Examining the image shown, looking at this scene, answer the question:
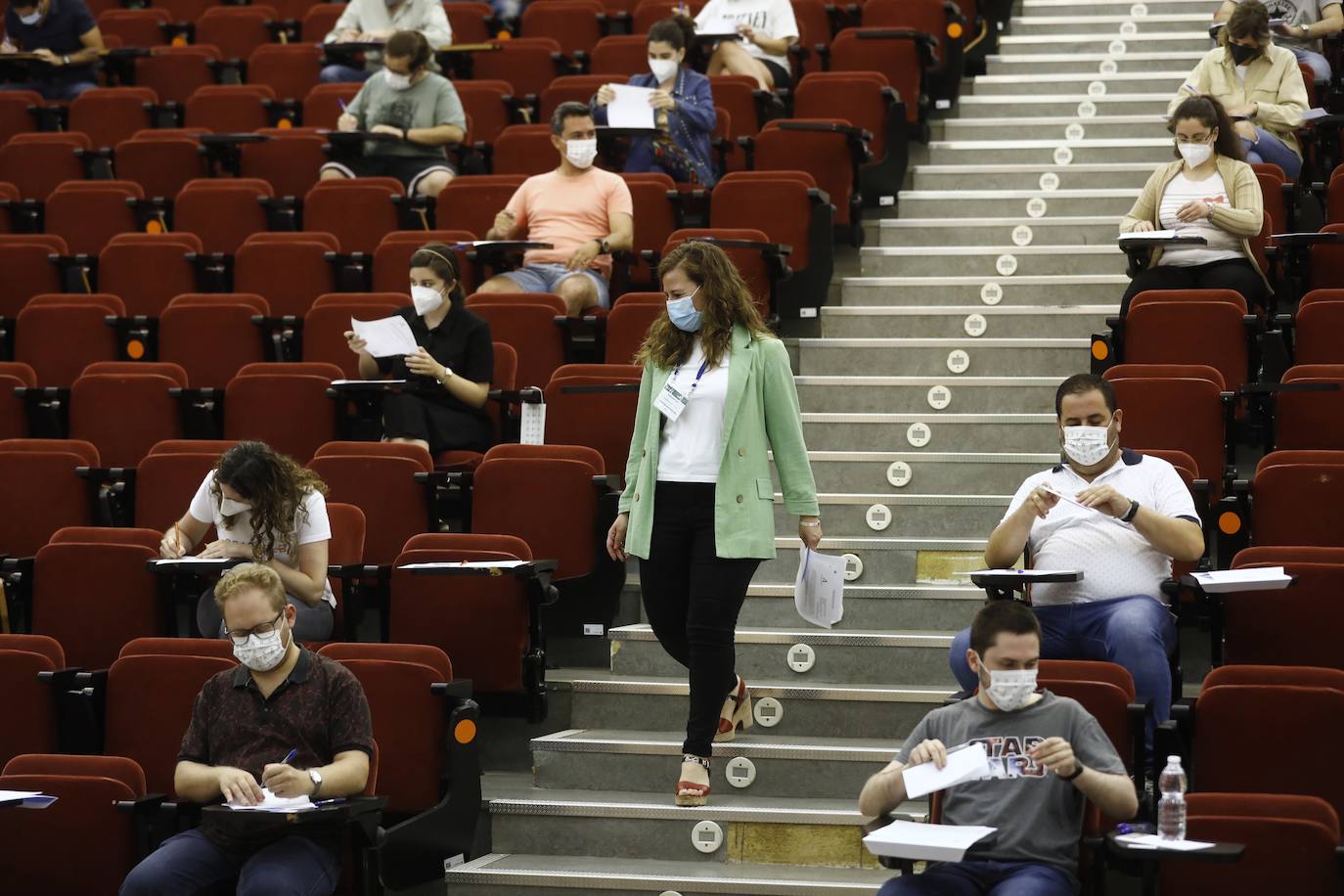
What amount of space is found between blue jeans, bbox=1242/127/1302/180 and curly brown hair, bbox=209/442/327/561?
Answer: 3.31m

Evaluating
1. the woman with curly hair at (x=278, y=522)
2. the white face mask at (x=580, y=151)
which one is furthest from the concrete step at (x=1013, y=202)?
the woman with curly hair at (x=278, y=522)

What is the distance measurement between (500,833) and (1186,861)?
5.23 feet

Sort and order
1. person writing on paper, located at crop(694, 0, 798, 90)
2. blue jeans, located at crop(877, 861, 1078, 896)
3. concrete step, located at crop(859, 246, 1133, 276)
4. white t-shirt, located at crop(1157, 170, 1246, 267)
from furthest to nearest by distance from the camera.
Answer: person writing on paper, located at crop(694, 0, 798, 90) < concrete step, located at crop(859, 246, 1133, 276) < white t-shirt, located at crop(1157, 170, 1246, 267) < blue jeans, located at crop(877, 861, 1078, 896)

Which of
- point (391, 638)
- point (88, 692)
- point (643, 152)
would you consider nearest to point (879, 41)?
point (643, 152)

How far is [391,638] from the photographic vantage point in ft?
14.9

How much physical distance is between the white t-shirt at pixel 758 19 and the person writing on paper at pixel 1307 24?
162 cm

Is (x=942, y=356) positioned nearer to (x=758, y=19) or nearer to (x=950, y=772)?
(x=758, y=19)

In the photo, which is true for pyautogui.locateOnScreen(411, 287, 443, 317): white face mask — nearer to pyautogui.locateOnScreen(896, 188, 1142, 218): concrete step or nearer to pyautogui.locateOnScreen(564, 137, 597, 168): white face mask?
pyautogui.locateOnScreen(564, 137, 597, 168): white face mask

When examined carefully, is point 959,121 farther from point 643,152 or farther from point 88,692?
point 88,692

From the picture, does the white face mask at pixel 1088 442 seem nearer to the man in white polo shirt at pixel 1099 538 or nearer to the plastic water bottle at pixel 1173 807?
the man in white polo shirt at pixel 1099 538

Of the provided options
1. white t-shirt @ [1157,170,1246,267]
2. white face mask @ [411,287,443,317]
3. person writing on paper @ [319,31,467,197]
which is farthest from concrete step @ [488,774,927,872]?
person writing on paper @ [319,31,467,197]

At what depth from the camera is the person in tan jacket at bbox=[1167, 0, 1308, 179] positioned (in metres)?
6.05

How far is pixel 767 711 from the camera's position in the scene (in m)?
4.47

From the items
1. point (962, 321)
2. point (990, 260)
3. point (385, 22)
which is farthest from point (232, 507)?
point (385, 22)
